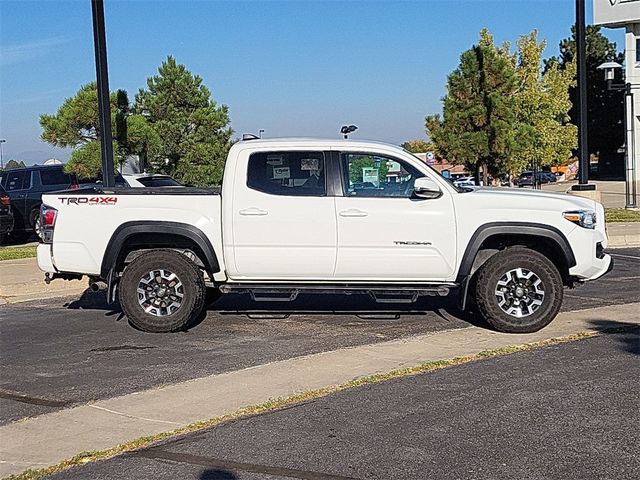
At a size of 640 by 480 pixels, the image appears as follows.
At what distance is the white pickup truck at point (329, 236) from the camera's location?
8.59m

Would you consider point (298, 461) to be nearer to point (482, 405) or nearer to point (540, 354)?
point (482, 405)

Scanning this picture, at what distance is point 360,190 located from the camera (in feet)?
28.7

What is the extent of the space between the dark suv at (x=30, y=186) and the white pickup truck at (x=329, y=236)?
12143 mm

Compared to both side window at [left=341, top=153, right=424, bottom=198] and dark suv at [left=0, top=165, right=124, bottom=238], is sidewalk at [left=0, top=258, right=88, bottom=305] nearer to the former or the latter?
side window at [left=341, top=153, right=424, bottom=198]

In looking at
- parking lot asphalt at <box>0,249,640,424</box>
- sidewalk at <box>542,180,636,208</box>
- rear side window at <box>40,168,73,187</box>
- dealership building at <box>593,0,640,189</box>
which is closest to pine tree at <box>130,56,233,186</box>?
rear side window at <box>40,168,73,187</box>

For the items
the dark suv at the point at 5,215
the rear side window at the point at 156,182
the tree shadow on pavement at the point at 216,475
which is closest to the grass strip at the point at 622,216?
the rear side window at the point at 156,182

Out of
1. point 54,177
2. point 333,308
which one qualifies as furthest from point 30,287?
point 54,177

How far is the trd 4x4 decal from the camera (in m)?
8.84

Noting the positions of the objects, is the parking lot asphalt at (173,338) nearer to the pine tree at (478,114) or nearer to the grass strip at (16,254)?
the grass strip at (16,254)

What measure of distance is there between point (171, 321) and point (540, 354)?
3729 millimetres

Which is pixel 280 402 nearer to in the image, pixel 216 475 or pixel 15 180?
pixel 216 475

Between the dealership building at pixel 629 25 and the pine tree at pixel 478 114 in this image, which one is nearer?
the pine tree at pixel 478 114

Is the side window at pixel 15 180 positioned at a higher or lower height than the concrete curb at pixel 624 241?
higher

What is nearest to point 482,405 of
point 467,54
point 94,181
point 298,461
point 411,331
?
point 298,461
